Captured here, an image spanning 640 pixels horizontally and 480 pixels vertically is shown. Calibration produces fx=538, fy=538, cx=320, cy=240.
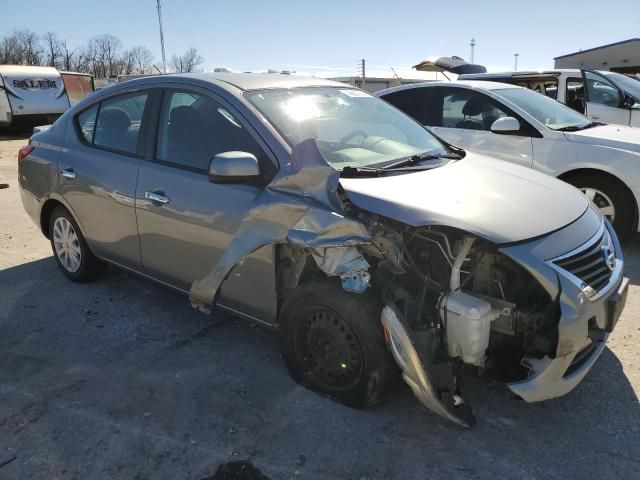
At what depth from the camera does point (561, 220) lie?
106 inches

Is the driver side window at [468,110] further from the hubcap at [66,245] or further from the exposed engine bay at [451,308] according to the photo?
the hubcap at [66,245]

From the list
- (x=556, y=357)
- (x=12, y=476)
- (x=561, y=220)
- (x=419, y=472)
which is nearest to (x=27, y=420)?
(x=12, y=476)

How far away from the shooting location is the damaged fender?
2.54m

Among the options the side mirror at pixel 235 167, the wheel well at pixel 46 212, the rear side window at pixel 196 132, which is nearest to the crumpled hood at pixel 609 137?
the rear side window at pixel 196 132

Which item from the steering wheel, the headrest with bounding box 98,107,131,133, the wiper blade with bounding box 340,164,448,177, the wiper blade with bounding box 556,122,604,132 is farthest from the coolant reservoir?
the wiper blade with bounding box 556,122,604,132

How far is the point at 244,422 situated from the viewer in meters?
2.77

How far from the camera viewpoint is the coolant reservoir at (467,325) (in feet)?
7.83

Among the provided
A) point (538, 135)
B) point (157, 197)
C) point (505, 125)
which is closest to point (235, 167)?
point (157, 197)

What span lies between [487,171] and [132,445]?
2.50 meters

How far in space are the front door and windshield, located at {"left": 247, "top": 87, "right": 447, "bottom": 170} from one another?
24 centimetres

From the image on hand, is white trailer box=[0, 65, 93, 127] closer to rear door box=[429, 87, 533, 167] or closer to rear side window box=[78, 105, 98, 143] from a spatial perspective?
rear side window box=[78, 105, 98, 143]

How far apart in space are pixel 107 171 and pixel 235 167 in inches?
57.4

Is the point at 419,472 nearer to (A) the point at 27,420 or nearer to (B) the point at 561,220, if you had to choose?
(B) the point at 561,220

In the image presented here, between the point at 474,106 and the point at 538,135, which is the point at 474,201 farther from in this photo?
the point at 474,106
